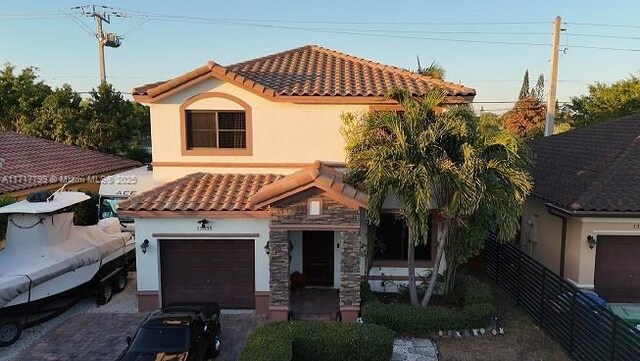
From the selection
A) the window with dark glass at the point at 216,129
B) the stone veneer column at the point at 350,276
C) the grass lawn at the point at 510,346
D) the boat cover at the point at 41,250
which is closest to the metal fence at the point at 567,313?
the grass lawn at the point at 510,346

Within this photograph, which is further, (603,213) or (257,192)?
(603,213)

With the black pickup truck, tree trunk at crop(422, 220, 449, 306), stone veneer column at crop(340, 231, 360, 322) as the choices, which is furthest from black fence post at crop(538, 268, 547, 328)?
the black pickup truck

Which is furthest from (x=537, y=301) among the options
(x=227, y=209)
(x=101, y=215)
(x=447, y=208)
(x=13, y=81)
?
(x=13, y=81)

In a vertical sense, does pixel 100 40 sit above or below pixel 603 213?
above

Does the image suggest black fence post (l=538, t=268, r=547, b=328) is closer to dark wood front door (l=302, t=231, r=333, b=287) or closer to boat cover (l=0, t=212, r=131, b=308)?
dark wood front door (l=302, t=231, r=333, b=287)

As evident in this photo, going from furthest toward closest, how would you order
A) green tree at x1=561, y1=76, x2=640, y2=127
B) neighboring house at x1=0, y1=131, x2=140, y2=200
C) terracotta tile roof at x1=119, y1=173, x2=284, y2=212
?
green tree at x1=561, y1=76, x2=640, y2=127 → neighboring house at x1=0, y1=131, x2=140, y2=200 → terracotta tile roof at x1=119, y1=173, x2=284, y2=212

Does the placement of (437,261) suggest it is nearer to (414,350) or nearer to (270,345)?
(414,350)

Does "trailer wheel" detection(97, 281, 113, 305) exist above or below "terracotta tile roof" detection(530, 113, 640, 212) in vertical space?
below

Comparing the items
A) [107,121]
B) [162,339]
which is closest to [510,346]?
[162,339]
